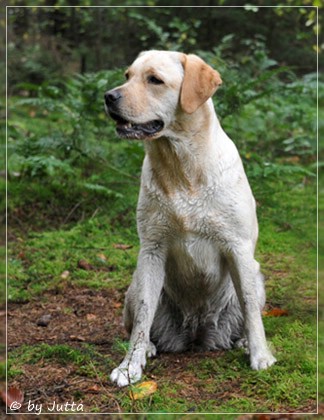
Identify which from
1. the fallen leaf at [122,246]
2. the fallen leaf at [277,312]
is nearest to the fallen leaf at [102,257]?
the fallen leaf at [122,246]

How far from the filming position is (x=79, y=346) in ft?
14.1

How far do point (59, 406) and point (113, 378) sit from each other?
346 millimetres

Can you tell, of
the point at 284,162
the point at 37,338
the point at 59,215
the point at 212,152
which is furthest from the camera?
the point at 284,162

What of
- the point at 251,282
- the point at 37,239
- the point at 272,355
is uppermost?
the point at 251,282

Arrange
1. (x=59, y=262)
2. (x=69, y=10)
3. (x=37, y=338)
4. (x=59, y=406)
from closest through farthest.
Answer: (x=59, y=406), (x=37, y=338), (x=59, y=262), (x=69, y=10)

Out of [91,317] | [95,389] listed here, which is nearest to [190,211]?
[95,389]

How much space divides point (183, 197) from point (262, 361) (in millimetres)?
996

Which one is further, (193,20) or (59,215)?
(193,20)

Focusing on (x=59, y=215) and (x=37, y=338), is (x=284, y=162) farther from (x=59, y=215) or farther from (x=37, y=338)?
(x=37, y=338)

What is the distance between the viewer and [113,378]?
3721 mm

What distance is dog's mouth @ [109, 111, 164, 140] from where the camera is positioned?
142 inches

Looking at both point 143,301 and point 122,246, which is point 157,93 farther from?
point 122,246

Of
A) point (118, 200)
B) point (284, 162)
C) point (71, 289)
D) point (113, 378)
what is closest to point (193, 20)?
point (284, 162)

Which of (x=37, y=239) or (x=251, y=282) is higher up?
(x=251, y=282)
